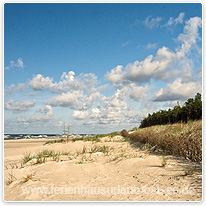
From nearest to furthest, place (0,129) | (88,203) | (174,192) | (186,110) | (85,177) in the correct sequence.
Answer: (88,203)
(174,192)
(0,129)
(85,177)
(186,110)

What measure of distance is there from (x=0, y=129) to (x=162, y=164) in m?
3.48

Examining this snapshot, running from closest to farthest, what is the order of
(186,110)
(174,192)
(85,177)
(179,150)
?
(174,192)
(85,177)
(179,150)
(186,110)

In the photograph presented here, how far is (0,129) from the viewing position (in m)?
3.54

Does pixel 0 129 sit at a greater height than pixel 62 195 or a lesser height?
greater

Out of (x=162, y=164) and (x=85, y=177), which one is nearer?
(x=85, y=177)

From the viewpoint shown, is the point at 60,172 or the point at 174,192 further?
the point at 60,172

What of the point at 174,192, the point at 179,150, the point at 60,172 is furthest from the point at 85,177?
the point at 179,150

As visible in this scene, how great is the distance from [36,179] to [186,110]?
748 inches

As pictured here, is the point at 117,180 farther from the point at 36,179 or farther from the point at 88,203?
the point at 36,179

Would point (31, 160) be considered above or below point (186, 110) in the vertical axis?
below

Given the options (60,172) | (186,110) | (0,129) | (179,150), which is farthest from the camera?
(186,110)

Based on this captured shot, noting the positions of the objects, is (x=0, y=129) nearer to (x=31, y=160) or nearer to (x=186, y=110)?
(x=31, y=160)

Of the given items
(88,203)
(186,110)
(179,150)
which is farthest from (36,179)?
(186,110)

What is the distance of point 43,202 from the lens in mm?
2641
